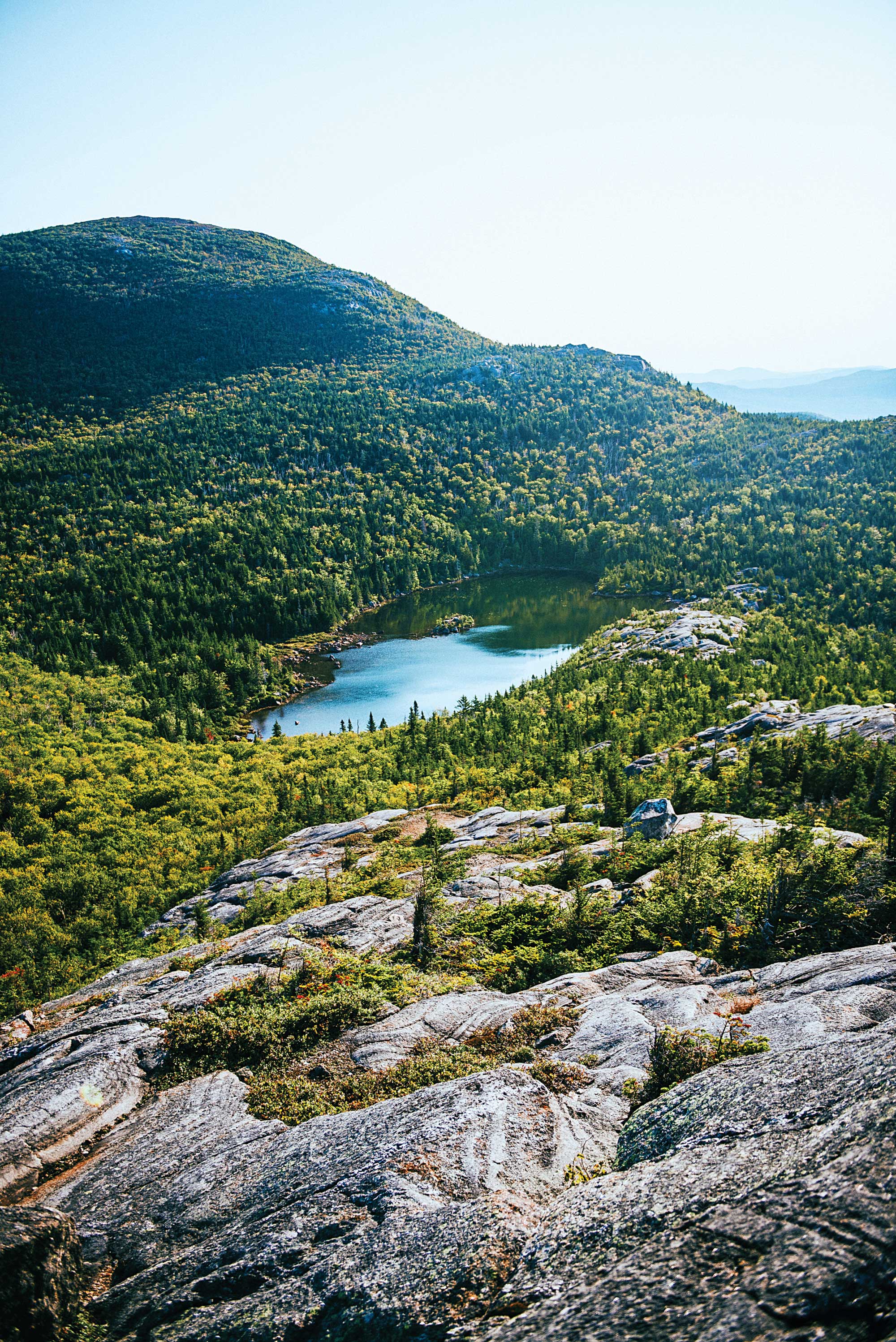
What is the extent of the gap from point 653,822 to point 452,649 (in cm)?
8620

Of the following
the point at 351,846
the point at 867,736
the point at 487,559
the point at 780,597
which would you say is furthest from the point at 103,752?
the point at 487,559

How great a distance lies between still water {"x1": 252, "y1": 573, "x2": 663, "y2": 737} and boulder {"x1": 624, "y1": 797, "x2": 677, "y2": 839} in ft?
170

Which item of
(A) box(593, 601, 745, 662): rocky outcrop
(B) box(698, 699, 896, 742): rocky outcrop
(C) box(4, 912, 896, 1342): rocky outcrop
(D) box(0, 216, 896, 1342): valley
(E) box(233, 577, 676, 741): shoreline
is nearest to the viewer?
(C) box(4, 912, 896, 1342): rocky outcrop

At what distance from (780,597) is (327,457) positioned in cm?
13158

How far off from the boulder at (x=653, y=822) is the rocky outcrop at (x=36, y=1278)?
76.0 feet

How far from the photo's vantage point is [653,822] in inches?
1144

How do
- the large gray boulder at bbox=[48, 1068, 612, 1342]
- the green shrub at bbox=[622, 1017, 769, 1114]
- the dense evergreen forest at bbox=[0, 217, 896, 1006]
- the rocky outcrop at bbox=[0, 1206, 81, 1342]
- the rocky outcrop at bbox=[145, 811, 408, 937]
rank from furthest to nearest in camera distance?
1. the dense evergreen forest at bbox=[0, 217, 896, 1006]
2. the rocky outcrop at bbox=[145, 811, 408, 937]
3. the green shrub at bbox=[622, 1017, 769, 1114]
4. the rocky outcrop at bbox=[0, 1206, 81, 1342]
5. the large gray boulder at bbox=[48, 1068, 612, 1342]

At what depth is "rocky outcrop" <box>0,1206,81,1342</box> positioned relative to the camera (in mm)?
8516

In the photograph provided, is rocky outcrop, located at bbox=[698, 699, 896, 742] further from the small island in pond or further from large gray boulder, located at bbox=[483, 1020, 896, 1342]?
the small island in pond

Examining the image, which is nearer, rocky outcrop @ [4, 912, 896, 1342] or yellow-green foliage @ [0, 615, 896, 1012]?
rocky outcrop @ [4, 912, 896, 1342]

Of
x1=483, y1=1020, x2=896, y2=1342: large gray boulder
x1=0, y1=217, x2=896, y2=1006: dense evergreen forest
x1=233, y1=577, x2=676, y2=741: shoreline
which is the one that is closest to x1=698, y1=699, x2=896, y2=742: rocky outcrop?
x1=0, y1=217, x2=896, y2=1006: dense evergreen forest

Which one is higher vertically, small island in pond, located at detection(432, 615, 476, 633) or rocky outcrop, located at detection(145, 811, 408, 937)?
small island in pond, located at detection(432, 615, 476, 633)

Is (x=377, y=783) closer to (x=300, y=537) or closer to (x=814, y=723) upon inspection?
(x=814, y=723)

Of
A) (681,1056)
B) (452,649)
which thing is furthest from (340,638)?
(681,1056)
